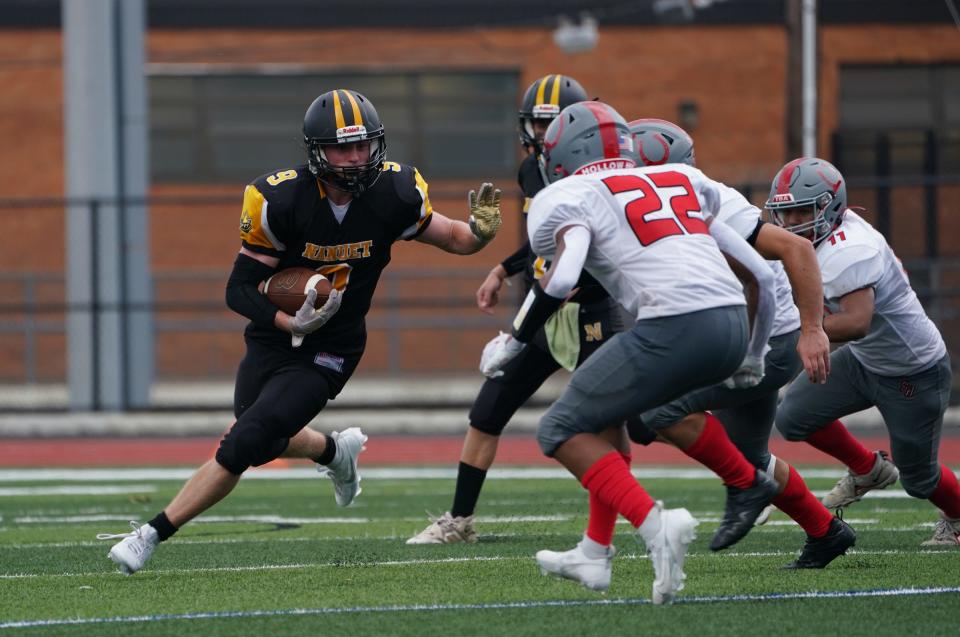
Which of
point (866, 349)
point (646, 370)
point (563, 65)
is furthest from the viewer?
point (563, 65)

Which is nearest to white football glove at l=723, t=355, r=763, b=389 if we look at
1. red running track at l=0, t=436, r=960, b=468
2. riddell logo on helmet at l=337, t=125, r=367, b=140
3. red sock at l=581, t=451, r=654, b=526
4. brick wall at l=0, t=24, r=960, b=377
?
red sock at l=581, t=451, r=654, b=526

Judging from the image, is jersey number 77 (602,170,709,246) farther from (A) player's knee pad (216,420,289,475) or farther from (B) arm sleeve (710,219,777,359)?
(A) player's knee pad (216,420,289,475)

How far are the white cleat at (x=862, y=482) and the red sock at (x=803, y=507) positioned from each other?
1.19m

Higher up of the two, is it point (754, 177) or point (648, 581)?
point (754, 177)

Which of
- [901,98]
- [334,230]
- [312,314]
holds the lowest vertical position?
[312,314]

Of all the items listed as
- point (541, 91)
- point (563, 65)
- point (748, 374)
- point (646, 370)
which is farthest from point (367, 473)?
point (563, 65)

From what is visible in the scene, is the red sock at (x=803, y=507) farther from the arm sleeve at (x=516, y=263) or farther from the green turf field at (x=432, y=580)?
the arm sleeve at (x=516, y=263)

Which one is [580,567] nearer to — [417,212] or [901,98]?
[417,212]

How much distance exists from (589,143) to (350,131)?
123 cm

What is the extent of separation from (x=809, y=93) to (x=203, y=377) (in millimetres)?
8090

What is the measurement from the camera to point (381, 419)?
1455 cm

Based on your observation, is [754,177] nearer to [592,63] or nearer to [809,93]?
[592,63]

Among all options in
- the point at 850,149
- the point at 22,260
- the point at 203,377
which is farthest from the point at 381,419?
the point at 22,260

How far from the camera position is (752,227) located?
5.54 meters
